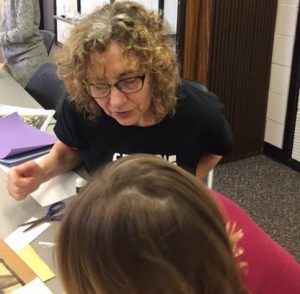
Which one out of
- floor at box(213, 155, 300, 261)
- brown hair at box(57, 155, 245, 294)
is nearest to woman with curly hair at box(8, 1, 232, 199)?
brown hair at box(57, 155, 245, 294)

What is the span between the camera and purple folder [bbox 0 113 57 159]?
170cm

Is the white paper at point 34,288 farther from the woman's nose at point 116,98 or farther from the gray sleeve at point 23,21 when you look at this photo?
the gray sleeve at point 23,21

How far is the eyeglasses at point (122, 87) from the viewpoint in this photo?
120 centimetres

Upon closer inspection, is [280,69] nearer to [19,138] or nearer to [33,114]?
[33,114]

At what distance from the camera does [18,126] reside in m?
1.89

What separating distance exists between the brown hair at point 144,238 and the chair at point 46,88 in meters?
1.77

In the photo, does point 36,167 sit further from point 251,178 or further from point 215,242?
point 251,178

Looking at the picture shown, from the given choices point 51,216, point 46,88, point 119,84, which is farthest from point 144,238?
point 46,88

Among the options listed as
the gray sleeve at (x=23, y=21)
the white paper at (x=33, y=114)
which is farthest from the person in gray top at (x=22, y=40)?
the white paper at (x=33, y=114)

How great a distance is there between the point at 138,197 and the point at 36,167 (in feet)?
2.89

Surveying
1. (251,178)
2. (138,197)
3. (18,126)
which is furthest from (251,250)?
(251,178)

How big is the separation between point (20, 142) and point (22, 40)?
1464 millimetres

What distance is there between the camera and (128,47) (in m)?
1.18

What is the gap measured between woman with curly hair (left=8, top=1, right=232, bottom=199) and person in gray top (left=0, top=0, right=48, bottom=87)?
162 cm
